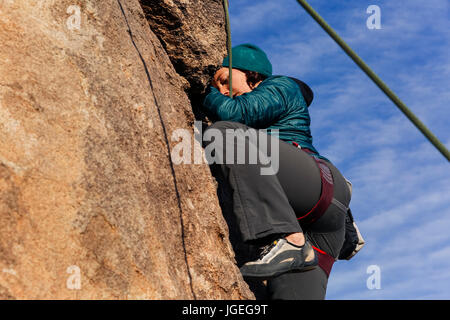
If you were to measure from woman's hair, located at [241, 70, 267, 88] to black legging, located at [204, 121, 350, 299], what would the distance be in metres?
1.04

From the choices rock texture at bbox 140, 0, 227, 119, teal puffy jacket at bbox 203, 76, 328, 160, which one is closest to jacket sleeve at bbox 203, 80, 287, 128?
teal puffy jacket at bbox 203, 76, 328, 160

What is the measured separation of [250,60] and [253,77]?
0.15m

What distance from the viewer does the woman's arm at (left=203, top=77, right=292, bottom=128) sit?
4031 mm

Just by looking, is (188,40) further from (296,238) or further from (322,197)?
(296,238)

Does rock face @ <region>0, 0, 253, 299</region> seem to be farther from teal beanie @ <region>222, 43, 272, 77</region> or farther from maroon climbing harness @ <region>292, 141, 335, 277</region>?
teal beanie @ <region>222, 43, 272, 77</region>

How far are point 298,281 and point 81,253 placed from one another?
5.54 ft

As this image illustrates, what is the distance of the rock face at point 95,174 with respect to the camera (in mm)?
2713

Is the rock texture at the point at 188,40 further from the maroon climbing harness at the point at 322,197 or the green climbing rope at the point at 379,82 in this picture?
the green climbing rope at the point at 379,82

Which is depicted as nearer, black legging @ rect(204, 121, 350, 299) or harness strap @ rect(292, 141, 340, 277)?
black legging @ rect(204, 121, 350, 299)

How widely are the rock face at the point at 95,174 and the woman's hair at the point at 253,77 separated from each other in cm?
71

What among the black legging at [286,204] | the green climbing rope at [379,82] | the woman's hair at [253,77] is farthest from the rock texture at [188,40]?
the green climbing rope at [379,82]

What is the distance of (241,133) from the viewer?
141 inches

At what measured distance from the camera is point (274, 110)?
411cm
